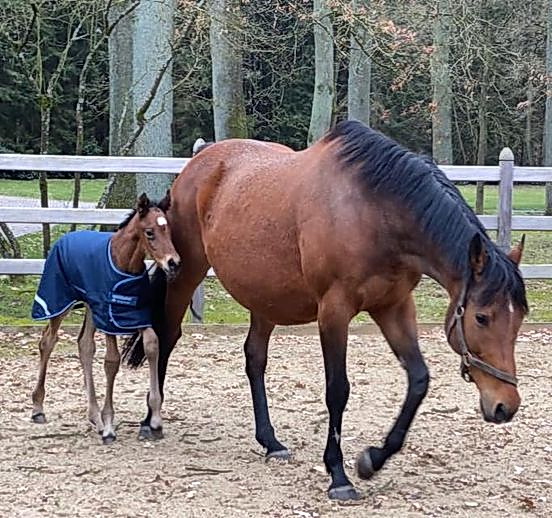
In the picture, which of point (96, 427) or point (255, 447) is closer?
point (255, 447)

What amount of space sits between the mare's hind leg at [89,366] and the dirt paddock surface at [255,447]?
102mm

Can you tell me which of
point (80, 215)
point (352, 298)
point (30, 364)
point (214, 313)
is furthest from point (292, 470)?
point (214, 313)

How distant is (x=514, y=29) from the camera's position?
17219mm

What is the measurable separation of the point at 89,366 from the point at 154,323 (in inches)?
17.3

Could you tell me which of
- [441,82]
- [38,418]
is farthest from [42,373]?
[441,82]

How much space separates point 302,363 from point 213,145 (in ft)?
7.19

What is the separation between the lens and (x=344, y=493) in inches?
153

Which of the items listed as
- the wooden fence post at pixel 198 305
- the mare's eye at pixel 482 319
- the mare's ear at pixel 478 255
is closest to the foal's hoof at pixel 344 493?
the mare's eye at pixel 482 319

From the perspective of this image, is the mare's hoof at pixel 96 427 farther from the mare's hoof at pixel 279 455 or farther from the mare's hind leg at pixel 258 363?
the mare's hoof at pixel 279 455

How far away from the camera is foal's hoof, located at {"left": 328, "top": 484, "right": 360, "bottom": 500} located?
3883 mm

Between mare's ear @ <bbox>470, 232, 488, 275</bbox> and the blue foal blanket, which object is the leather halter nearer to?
mare's ear @ <bbox>470, 232, 488, 275</bbox>

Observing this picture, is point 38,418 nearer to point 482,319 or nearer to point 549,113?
point 482,319

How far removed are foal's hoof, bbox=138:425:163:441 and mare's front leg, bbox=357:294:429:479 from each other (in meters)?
1.31

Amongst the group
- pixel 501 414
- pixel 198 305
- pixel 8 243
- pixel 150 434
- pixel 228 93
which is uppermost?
pixel 228 93
